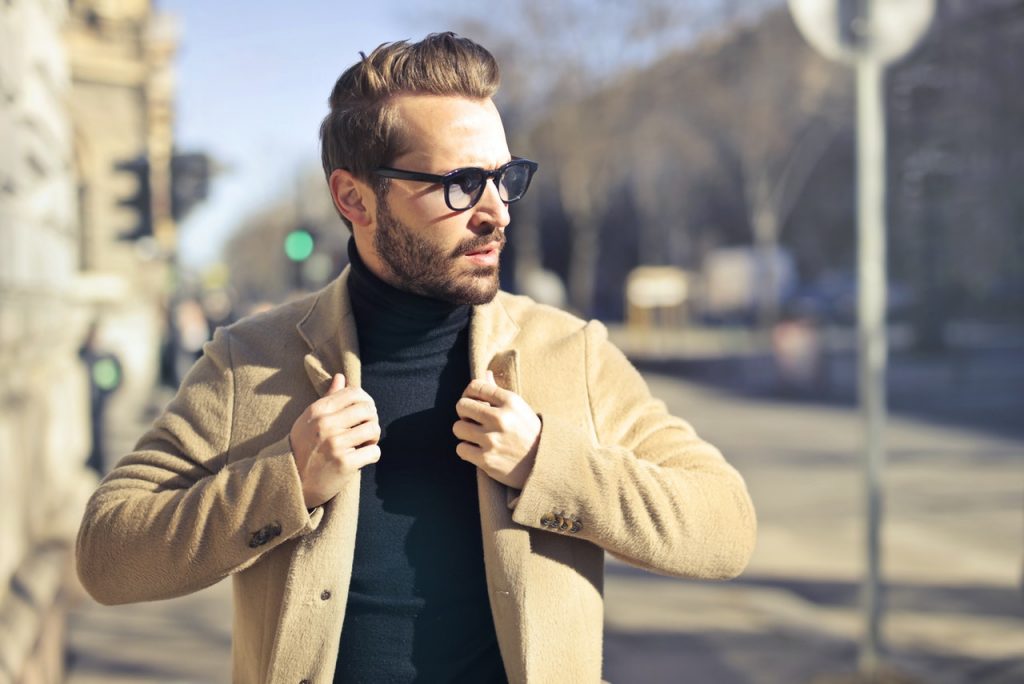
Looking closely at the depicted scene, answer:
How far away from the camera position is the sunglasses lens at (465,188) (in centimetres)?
190

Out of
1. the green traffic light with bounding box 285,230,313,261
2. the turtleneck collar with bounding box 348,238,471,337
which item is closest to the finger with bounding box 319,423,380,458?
the turtleneck collar with bounding box 348,238,471,337

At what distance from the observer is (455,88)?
1.89 meters

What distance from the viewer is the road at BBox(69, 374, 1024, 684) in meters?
5.98

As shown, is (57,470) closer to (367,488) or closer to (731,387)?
(367,488)

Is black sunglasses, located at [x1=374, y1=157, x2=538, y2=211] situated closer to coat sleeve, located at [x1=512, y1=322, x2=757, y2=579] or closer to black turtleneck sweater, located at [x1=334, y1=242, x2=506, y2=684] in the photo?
black turtleneck sweater, located at [x1=334, y1=242, x2=506, y2=684]

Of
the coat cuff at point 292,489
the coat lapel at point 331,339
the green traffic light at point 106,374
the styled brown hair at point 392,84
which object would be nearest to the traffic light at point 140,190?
the green traffic light at point 106,374

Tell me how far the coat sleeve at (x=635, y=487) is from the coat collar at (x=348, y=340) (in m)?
0.14

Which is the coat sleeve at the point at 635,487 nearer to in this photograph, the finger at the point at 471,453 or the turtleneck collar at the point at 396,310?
the finger at the point at 471,453

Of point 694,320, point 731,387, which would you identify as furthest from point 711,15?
point 694,320

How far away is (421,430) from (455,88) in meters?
0.54

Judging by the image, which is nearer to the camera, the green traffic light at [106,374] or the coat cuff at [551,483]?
the coat cuff at [551,483]

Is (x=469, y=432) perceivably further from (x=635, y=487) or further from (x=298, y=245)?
(x=298, y=245)

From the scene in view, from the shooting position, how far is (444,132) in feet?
6.24

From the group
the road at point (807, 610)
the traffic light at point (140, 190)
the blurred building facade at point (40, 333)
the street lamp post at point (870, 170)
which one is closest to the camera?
the blurred building facade at point (40, 333)
